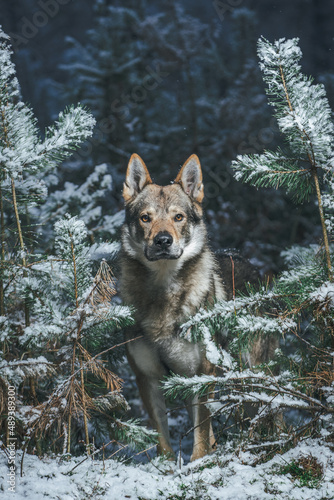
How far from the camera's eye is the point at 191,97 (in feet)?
31.9

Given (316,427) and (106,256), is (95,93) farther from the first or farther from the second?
(316,427)

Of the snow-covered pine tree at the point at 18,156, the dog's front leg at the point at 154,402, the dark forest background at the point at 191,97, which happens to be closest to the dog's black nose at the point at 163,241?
the snow-covered pine tree at the point at 18,156

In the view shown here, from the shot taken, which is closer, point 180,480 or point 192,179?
point 180,480

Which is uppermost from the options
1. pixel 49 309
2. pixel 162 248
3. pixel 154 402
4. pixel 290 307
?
pixel 162 248

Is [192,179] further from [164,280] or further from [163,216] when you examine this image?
[164,280]

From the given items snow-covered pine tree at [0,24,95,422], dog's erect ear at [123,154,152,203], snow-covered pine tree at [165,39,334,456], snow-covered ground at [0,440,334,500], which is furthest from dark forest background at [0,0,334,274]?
snow-covered ground at [0,440,334,500]

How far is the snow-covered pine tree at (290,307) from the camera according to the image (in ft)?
8.63

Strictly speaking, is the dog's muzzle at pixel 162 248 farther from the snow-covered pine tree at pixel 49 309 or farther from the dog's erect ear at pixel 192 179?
the dog's erect ear at pixel 192 179

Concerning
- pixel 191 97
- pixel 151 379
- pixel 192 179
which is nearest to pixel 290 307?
pixel 151 379

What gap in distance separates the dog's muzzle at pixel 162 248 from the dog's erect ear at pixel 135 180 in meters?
0.71

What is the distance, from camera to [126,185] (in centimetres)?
420

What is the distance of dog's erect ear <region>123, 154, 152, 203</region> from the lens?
414cm

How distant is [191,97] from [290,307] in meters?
7.73

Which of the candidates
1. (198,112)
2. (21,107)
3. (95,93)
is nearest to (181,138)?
(198,112)
